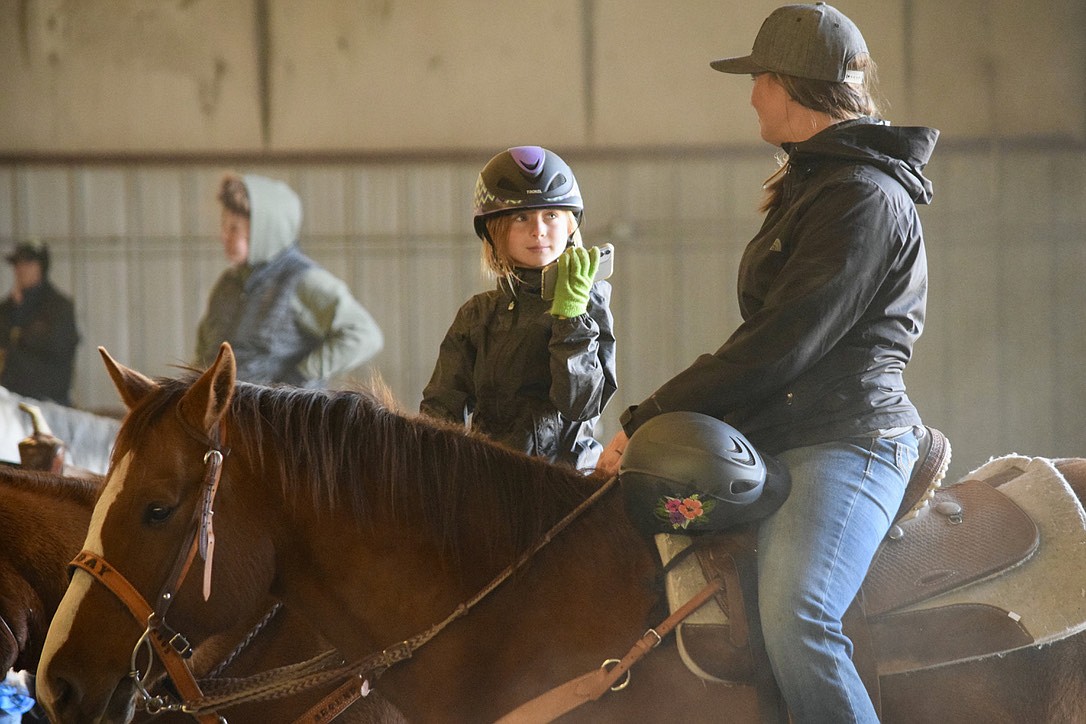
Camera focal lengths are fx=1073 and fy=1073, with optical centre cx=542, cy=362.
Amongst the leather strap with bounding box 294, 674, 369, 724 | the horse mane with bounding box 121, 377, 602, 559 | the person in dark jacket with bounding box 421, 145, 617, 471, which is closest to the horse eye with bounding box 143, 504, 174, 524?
the horse mane with bounding box 121, 377, 602, 559

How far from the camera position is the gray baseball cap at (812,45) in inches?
67.6

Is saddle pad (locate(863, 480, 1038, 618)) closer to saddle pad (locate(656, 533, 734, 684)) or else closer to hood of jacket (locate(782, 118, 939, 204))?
saddle pad (locate(656, 533, 734, 684))

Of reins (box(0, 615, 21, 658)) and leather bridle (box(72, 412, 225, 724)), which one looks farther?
reins (box(0, 615, 21, 658))

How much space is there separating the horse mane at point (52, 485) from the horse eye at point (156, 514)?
2.87 feet

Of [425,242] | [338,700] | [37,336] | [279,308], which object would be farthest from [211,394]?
[425,242]

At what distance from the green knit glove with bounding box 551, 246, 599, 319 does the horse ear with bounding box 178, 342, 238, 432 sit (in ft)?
2.30

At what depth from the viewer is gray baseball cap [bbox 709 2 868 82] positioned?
1.72 metres

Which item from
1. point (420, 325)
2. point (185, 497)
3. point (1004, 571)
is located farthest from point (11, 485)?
point (420, 325)

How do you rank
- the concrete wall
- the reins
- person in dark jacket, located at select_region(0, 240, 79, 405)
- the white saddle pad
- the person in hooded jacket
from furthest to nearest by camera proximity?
the concrete wall
person in dark jacket, located at select_region(0, 240, 79, 405)
the person in hooded jacket
the reins
the white saddle pad

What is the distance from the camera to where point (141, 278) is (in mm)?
7199

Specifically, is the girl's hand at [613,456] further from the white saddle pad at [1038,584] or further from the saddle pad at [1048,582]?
the saddle pad at [1048,582]

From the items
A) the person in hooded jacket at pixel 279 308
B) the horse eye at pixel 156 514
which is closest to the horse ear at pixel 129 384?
the horse eye at pixel 156 514

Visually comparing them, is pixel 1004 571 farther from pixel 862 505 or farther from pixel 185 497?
pixel 185 497

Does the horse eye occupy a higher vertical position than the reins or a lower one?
higher
